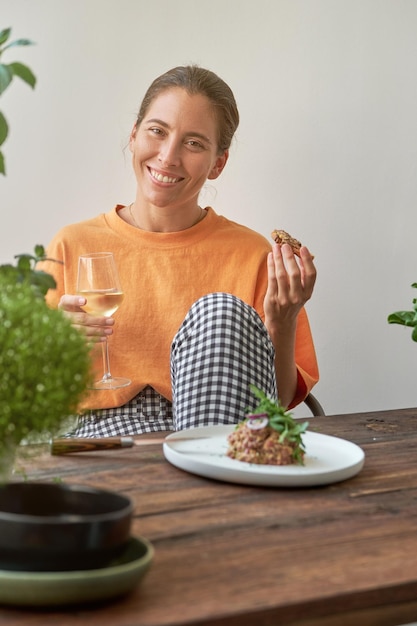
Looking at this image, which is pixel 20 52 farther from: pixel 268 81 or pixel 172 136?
pixel 268 81

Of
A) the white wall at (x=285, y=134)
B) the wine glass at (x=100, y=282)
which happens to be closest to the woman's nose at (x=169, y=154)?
the white wall at (x=285, y=134)

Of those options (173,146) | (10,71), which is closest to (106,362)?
(173,146)

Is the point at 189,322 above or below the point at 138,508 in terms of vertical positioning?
above

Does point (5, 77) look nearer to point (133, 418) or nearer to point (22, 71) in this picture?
point (22, 71)

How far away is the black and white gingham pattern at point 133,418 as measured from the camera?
1962 millimetres

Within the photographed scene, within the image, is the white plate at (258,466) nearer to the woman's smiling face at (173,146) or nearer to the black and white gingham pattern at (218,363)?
the black and white gingham pattern at (218,363)

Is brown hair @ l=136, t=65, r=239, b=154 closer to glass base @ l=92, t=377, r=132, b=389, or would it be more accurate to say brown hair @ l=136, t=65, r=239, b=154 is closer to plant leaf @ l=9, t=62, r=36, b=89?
glass base @ l=92, t=377, r=132, b=389

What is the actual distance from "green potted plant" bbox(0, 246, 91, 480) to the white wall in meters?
1.57

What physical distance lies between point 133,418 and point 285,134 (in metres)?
1.06

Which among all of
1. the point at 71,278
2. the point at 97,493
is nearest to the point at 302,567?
the point at 97,493

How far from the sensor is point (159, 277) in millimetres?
2203

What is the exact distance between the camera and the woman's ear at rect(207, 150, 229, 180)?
240cm

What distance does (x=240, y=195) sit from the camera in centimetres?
262

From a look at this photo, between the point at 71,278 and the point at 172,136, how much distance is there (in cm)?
44
